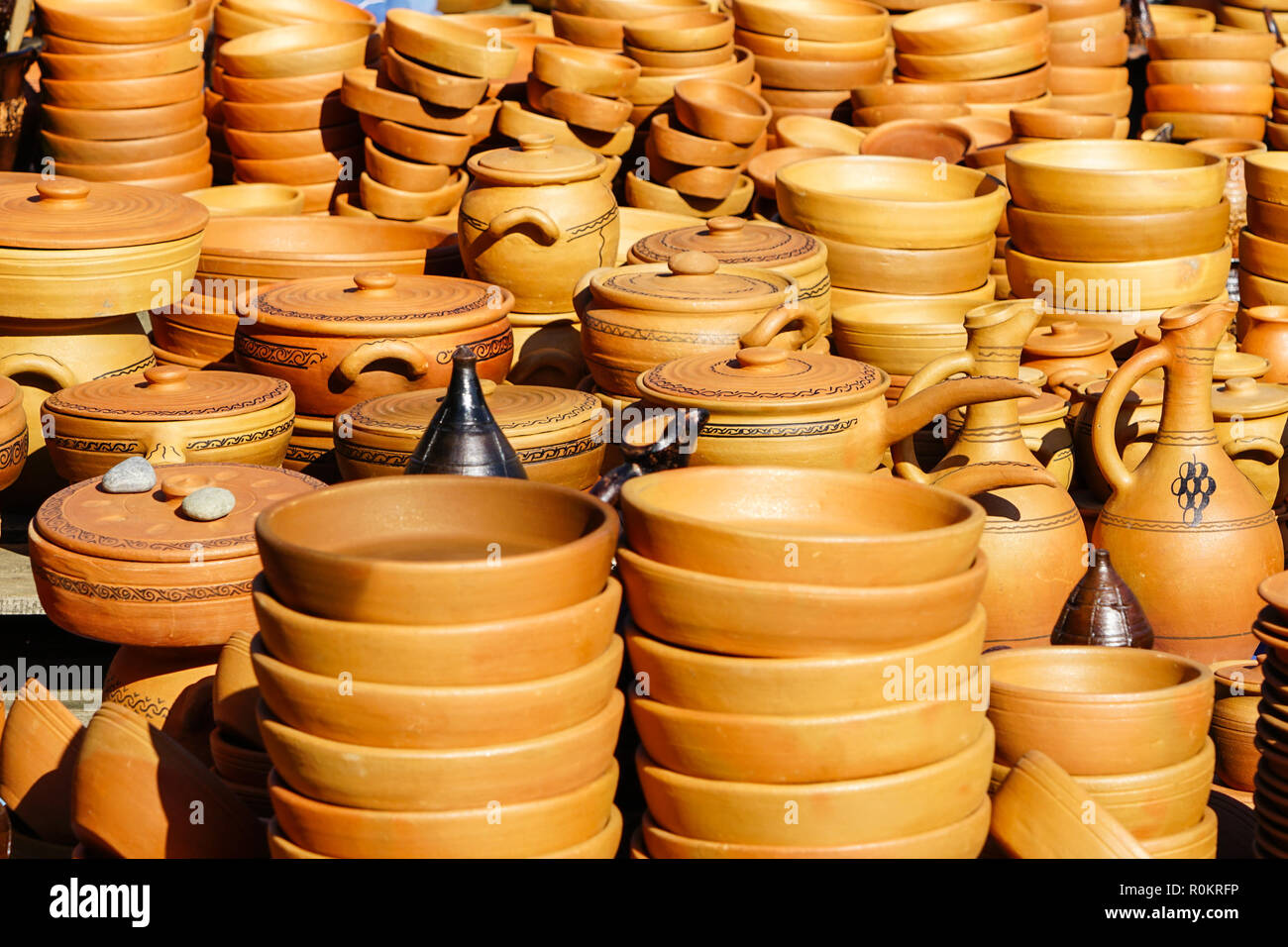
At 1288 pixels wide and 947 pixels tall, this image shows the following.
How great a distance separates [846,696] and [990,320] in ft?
5.72

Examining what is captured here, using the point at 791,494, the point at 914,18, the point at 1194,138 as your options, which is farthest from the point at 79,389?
the point at 1194,138

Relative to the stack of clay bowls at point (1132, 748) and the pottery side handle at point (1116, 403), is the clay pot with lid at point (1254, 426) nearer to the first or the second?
the pottery side handle at point (1116, 403)

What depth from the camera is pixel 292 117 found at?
5.97 meters

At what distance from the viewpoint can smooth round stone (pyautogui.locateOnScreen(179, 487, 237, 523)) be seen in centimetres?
302

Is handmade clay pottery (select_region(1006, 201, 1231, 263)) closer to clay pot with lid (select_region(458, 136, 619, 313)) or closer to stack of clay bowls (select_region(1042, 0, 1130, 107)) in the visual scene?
clay pot with lid (select_region(458, 136, 619, 313))

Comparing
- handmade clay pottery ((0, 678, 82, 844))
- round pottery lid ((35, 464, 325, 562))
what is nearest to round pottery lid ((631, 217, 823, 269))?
round pottery lid ((35, 464, 325, 562))

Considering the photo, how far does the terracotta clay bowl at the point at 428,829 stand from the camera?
6.59 ft

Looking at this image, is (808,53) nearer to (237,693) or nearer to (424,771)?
(237,693)

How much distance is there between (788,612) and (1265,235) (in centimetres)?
348

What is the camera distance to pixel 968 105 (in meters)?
6.50

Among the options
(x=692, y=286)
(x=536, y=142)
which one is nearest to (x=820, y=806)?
(x=692, y=286)

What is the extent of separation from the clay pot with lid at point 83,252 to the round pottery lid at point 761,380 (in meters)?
1.45

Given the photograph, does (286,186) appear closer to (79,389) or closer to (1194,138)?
(79,389)

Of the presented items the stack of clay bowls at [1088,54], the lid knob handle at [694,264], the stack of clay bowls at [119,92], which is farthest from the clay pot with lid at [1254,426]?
the stack of clay bowls at [119,92]
